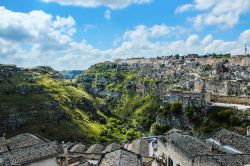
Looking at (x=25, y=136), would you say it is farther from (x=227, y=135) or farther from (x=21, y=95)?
(x=21, y=95)

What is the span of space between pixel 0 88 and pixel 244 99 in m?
120

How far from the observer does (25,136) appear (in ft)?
164

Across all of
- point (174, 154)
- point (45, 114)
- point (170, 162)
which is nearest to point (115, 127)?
point (45, 114)

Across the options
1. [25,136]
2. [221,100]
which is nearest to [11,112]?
[221,100]

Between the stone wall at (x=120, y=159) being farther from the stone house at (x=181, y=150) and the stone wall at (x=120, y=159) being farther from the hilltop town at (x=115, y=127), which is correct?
the stone house at (x=181, y=150)

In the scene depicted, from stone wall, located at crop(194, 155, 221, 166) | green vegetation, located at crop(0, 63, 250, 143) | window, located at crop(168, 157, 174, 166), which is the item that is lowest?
green vegetation, located at crop(0, 63, 250, 143)

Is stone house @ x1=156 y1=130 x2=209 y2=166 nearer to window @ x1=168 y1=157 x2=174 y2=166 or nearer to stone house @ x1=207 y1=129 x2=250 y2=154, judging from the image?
window @ x1=168 y1=157 x2=174 y2=166

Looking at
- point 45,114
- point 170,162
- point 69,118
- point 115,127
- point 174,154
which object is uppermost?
point 174,154

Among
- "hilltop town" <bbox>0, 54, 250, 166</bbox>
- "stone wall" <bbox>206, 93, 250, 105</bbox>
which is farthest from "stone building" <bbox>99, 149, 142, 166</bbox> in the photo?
"stone wall" <bbox>206, 93, 250, 105</bbox>

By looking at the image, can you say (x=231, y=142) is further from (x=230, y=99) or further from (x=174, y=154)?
(x=230, y=99)

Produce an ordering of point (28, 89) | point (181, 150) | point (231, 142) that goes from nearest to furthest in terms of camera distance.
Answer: point (181, 150), point (231, 142), point (28, 89)

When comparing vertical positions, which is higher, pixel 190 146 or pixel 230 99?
pixel 190 146

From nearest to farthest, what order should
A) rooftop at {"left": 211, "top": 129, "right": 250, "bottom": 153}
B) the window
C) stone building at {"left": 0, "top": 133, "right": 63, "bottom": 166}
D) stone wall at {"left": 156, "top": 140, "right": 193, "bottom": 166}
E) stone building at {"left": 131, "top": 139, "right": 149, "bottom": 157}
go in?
stone building at {"left": 0, "top": 133, "right": 63, "bottom": 166}
stone wall at {"left": 156, "top": 140, "right": 193, "bottom": 166}
rooftop at {"left": 211, "top": 129, "right": 250, "bottom": 153}
the window
stone building at {"left": 131, "top": 139, "right": 149, "bottom": 157}

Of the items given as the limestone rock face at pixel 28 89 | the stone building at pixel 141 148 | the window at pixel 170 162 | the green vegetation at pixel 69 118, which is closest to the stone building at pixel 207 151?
the window at pixel 170 162
